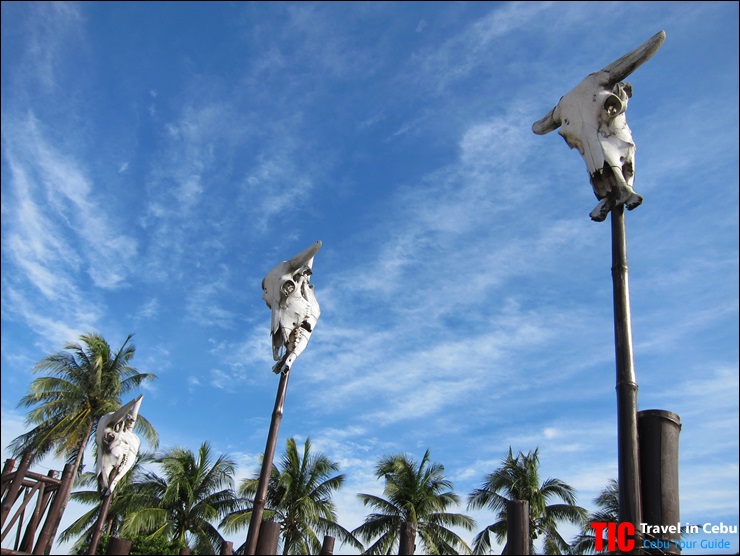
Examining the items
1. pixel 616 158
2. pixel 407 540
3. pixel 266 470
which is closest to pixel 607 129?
pixel 616 158

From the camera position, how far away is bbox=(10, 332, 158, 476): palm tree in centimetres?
2155

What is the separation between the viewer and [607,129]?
5.41 m

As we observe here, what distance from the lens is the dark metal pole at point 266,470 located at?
5852 millimetres

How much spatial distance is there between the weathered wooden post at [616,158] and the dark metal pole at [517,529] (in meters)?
0.75

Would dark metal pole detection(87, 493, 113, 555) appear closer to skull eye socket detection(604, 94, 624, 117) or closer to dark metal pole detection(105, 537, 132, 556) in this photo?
dark metal pole detection(105, 537, 132, 556)

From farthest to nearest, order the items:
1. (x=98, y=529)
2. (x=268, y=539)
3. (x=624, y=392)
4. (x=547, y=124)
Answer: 1. (x=98, y=529)
2. (x=547, y=124)
3. (x=268, y=539)
4. (x=624, y=392)

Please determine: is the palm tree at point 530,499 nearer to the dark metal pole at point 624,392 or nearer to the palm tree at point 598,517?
the palm tree at point 598,517

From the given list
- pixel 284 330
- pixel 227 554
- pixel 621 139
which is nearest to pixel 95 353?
pixel 284 330

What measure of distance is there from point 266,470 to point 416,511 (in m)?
19.1

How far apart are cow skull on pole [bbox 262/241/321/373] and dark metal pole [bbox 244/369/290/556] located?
334mm

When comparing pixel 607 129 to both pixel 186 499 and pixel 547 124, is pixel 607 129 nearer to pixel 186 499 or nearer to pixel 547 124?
pixel 547 124

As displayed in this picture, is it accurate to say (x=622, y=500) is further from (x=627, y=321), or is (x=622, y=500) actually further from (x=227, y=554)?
(x=227, y=554)

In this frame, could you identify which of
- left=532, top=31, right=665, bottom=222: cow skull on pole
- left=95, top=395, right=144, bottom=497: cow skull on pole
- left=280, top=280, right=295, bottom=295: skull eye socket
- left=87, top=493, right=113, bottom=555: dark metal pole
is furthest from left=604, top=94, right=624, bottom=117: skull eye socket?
left=95, top=395, right=144, bottom=497: cow skull on pole

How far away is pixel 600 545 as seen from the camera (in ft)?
14.0
